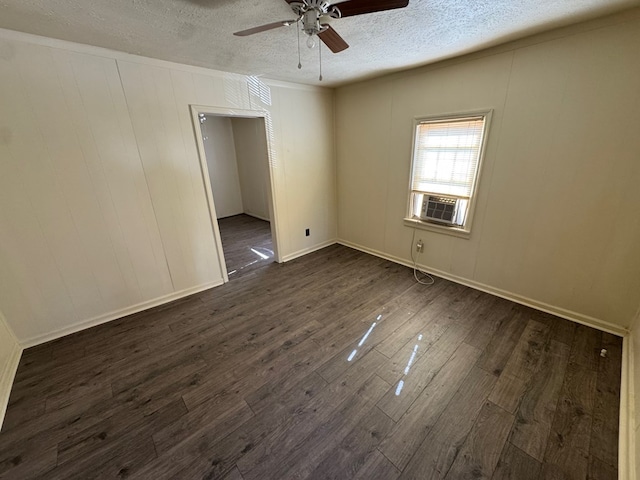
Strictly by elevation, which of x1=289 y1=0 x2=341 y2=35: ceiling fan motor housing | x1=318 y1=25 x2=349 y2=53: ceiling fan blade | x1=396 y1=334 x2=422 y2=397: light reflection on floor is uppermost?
x1=289 y1=0 x2=341 y2=35: ceiling fan motor housing

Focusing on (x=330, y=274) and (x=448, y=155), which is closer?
(x=448, y=155)

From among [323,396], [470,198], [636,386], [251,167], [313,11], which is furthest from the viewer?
[251,167]

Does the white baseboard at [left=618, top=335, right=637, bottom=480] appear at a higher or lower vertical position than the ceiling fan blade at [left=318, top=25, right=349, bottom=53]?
lower

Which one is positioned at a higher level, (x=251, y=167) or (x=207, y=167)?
(x=207, y=167)

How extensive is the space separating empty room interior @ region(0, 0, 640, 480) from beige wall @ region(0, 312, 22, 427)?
0.03 meters

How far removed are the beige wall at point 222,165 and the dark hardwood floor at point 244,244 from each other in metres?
0.34

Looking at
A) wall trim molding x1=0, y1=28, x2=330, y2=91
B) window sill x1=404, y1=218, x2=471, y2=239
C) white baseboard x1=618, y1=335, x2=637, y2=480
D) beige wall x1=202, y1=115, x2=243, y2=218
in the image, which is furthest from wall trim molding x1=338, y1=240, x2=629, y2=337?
beige wall x1=202, y1=115, x2=243, y2=218

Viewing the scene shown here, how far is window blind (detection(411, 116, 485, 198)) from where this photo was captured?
105 inches

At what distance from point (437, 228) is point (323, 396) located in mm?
2342

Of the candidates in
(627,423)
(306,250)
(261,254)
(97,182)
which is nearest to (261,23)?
(97,182)

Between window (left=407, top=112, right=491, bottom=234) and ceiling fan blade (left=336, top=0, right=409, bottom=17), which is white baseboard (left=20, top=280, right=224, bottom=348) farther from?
ceiling fan blade (left=336, top=0, right=409, bottom=17)

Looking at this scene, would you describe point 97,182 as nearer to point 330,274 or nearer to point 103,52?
point 103,52

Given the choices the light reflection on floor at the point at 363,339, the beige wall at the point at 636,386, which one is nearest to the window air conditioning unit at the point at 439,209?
the light reflection on floor at the point at 363,339

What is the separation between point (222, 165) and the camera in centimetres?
622
